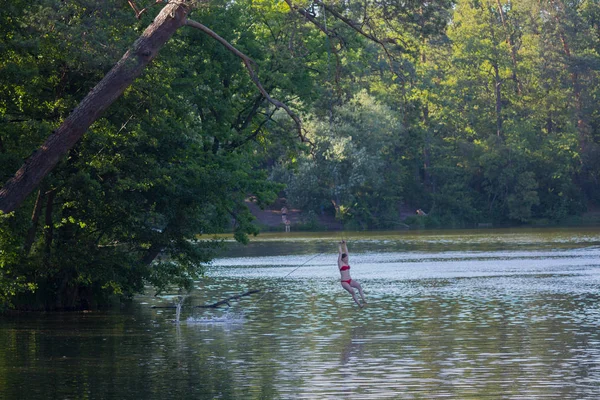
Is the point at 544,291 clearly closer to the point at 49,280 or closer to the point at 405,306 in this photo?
the point at 405,306

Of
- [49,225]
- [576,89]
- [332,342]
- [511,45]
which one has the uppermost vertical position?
[511,45]

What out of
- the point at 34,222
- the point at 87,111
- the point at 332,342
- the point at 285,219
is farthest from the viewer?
the point at 285,219

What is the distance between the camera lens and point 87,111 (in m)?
21.5

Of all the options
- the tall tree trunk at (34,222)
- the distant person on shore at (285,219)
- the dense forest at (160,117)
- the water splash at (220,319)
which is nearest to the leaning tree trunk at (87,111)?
the dense forest at (160,117)

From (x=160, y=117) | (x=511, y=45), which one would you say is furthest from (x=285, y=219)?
(x=160, y=117)

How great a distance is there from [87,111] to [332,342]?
6.56 m

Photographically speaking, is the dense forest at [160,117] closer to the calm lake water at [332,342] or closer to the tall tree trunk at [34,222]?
the tall tree trunk at [34,222]

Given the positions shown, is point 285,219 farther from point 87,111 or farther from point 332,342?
point 332,342

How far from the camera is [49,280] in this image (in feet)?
93.2

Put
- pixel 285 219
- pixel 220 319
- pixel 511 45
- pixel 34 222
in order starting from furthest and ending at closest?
pixel 511 45
pixel 285 219
pixel 34 222
pixel 220 319

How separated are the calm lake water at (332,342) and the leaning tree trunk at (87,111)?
3.10 meters

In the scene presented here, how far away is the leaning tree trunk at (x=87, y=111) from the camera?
21.1 meters

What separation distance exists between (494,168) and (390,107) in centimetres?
1078

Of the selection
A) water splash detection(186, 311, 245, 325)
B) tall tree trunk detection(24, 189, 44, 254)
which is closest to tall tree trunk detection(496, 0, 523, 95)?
water splash detection(186, 311, 245, 325)
